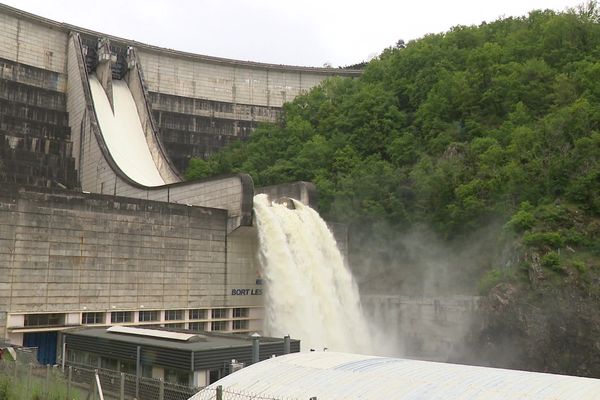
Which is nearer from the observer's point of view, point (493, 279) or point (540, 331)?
point (540, 331)

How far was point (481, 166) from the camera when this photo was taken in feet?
127

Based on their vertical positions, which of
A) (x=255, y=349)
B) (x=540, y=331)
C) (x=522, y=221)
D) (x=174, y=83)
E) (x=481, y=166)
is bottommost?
(x=540, y=331)

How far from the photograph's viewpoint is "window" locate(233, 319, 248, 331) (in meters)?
32.7

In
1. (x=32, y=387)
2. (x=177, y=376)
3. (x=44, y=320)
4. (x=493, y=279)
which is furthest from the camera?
(x=493, y=279)

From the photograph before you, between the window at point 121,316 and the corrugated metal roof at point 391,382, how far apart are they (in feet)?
53.8

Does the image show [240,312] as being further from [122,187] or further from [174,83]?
[174,83]

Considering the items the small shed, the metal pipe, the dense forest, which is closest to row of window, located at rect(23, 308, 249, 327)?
the small shed

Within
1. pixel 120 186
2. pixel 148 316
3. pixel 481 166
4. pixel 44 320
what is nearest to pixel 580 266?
pixel 481 166

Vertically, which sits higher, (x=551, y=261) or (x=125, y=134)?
(x=125, y=134)

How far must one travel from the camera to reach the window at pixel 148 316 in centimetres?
2854

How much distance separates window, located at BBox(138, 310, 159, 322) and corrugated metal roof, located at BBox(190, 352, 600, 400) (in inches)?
668

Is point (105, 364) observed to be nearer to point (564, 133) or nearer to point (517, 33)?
point (564, 133)

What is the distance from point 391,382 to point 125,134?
39.9 metres

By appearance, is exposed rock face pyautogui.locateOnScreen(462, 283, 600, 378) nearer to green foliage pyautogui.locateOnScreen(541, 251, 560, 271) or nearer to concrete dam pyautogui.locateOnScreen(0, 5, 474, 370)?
green foliage pyautogui.locateOnScreen(541, 251, 560, 271)
